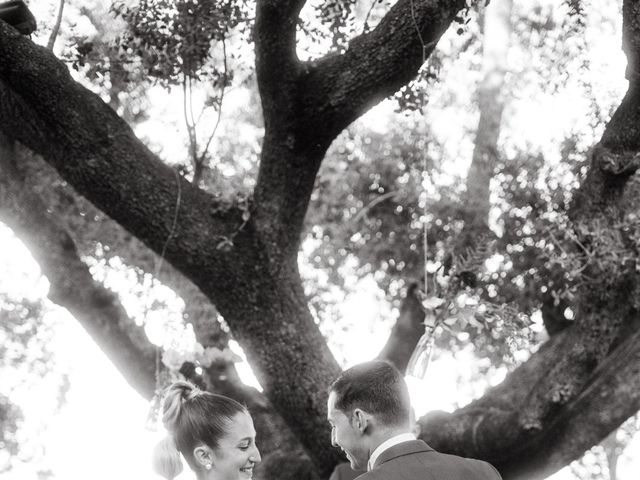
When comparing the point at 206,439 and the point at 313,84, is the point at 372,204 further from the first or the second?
the point at 206,439

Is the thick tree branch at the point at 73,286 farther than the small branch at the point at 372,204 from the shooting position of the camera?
No

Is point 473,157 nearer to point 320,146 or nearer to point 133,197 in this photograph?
point 320,146

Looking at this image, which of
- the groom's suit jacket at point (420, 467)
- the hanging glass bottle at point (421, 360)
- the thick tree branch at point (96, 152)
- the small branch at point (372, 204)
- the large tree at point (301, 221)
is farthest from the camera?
the small branch at point (372, 204)

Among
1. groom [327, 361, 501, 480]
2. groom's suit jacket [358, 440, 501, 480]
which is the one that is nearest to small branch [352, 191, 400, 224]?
groom [327, 361, 501, 480]

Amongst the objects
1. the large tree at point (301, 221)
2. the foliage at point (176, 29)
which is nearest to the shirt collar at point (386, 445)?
the large tree at point (301, 221)

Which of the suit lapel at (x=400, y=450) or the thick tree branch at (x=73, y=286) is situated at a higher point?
the thick tree branch at (x=73, y=286)

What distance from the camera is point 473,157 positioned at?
9.04 meters

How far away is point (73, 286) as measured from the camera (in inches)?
290

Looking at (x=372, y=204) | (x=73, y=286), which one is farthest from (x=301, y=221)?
(x=372, y=204)

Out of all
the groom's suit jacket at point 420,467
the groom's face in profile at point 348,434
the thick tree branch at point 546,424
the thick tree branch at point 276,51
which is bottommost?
the groom's suit jacket at point 420,467

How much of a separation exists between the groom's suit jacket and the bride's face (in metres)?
0.84

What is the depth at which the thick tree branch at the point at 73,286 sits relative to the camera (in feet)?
24.1

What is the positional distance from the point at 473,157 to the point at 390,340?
95.4 inches

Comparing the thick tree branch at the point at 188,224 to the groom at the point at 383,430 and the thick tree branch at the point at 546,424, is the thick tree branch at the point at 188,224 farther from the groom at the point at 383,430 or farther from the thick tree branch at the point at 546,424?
the groom at the point at 383,430
